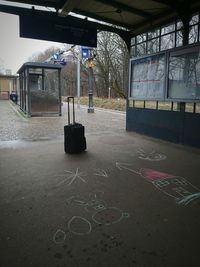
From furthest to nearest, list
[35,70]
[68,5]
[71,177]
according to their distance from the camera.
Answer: [35,70], [68,5], [71,177]

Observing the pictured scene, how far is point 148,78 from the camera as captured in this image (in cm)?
751

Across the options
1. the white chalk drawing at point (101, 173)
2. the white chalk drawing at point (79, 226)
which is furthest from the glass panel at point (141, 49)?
the white chalk drawing at point (79, 226)

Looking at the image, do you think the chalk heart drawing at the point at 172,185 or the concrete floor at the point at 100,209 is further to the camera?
the chalk heart drawing at the point at 172,185

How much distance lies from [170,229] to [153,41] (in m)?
6.01

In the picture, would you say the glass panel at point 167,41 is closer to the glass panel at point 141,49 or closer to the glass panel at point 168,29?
the glass panel at point 168,29

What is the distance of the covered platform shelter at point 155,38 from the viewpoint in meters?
6.00

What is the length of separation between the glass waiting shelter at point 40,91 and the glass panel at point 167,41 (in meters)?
7.17

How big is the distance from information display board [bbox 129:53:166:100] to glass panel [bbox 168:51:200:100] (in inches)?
12.6

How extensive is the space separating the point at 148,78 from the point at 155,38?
44.6 inches

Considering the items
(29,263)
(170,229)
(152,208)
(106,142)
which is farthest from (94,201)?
(106,142)

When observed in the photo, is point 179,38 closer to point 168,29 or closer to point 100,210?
point 168,29

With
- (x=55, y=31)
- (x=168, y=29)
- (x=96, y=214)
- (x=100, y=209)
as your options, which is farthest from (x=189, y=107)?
(x=96, y=214)

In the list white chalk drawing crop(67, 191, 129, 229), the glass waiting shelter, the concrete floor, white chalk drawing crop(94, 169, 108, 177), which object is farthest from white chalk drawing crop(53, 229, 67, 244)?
the glass waiting shelter

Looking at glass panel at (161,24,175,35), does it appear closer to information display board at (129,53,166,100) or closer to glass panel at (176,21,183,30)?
glass panel at (176,21,183,30)
